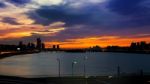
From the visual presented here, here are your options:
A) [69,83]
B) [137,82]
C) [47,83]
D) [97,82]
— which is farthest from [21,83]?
[137,82]

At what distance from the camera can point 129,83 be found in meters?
63.8

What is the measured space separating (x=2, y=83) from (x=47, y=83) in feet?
37.8

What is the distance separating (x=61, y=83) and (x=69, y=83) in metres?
1.42

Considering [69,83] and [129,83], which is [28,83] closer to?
[69,83]

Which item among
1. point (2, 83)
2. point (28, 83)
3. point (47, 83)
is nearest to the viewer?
point (2, 83)

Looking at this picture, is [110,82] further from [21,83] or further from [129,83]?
[21,83]

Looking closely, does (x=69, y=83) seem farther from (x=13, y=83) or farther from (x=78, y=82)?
(x=13, y=83)

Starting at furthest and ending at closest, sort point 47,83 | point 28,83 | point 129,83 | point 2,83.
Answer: point 129,83 → point 47,83 → point 28,83 → point 2,83

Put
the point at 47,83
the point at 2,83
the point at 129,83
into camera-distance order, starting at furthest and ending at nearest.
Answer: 1. the point at 129,83
2. the point at 47,83
3. the point at 2,83

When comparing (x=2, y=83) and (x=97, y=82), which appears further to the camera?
(x=97, y=82)

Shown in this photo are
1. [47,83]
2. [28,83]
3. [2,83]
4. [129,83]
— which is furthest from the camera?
[129,83]

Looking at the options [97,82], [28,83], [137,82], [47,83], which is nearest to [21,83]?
[28,83]

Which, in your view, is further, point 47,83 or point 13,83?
point 47,83

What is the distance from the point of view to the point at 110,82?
65.5 meters
